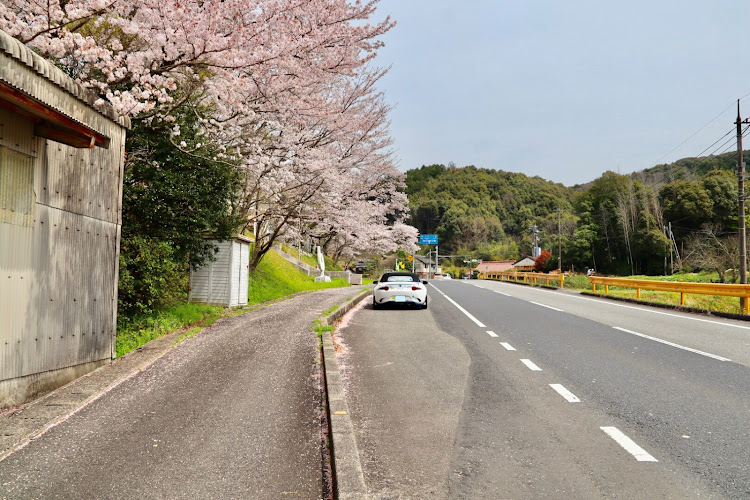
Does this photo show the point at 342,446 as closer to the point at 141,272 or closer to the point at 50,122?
the point at 50,122

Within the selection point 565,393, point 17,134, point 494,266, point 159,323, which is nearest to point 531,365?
point 565,393

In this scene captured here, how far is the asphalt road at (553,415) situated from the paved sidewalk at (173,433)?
25.9 inches

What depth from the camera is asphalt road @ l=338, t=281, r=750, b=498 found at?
366 centimetres

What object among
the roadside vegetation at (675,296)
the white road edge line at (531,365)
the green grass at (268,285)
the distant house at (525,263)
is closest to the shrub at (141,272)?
the green grass at (268,285)

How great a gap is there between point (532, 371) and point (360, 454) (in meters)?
3.82

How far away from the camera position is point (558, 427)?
4824mm

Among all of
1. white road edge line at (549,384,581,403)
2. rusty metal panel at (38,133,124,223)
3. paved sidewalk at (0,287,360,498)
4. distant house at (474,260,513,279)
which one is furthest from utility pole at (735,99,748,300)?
distant house at (474,260,513,279)

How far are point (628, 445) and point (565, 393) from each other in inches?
68.6

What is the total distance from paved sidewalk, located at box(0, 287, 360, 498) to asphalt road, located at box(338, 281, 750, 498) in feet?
2.16

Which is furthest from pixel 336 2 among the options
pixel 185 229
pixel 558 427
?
pixel 558 427

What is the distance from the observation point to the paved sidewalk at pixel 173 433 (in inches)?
145

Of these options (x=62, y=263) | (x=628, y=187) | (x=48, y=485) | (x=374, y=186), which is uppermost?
(x=628, y=187)

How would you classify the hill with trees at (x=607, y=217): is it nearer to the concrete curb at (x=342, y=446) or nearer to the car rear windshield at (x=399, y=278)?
the car rear windshield at (x=399, y=278)

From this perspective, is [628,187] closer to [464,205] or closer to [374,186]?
[464,205]
